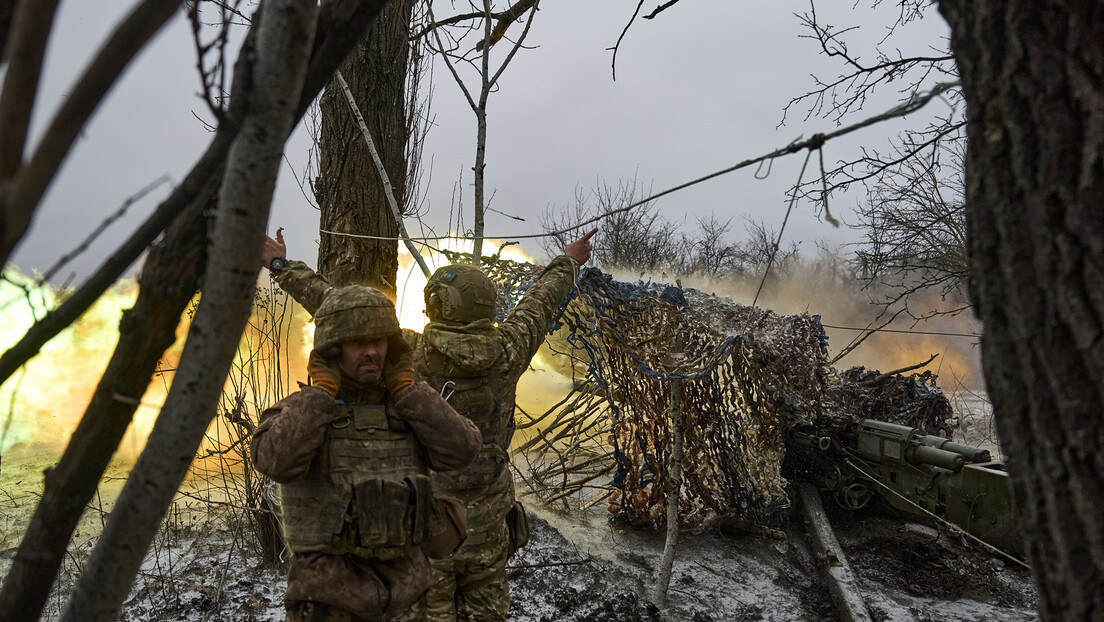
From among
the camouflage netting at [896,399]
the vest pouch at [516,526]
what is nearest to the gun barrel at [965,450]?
the camouflage netting at [896,399]

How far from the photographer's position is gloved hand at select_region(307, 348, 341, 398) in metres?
2.68

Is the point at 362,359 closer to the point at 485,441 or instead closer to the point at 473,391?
the point at 473,391

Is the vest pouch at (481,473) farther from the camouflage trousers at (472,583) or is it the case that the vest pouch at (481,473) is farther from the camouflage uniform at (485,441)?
the camouflage trousers at (472,583)

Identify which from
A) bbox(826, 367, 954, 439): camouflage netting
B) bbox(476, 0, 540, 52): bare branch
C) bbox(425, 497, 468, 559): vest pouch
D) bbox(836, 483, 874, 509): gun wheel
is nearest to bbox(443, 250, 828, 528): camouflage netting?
bbox(836, 483, 874, 509): gun wheel

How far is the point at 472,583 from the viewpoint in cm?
357

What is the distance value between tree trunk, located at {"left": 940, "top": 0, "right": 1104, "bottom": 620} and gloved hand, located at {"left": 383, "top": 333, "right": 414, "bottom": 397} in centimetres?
204

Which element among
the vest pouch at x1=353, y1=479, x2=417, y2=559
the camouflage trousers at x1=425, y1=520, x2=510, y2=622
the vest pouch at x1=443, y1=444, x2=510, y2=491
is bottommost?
the camouflage trousers at x1=425, y1=520, x2=510, y2=622

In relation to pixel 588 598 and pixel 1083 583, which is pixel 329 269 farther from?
pixel 1083 583

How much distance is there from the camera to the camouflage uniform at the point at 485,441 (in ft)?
11.7

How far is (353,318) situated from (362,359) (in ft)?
0.54

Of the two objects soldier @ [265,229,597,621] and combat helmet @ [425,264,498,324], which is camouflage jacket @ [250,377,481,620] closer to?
soldier @ [265,229,597,621]

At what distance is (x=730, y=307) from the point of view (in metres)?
5.95

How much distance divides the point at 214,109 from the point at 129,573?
0.71m

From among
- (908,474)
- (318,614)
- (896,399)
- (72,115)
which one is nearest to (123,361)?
(72,115)
